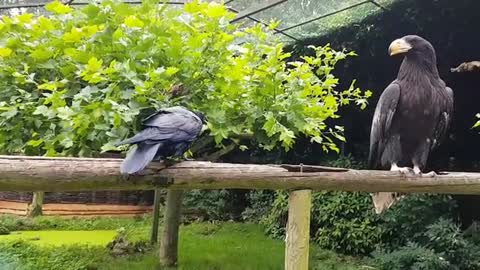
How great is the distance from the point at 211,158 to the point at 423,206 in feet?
7.27

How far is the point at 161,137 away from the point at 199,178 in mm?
220

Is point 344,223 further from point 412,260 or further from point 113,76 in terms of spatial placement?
point 113,76

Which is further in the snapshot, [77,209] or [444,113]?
[77,209]

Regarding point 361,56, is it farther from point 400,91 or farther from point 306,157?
point 400,91

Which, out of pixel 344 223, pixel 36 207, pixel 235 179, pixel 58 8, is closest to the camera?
pixel 235 179

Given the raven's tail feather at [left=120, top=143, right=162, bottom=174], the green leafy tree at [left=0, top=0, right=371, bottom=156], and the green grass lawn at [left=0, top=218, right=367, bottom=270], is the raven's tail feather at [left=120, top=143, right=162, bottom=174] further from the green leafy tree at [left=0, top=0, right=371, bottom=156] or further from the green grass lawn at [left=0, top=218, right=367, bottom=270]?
the green grass lawn at [left=0, top=218, right=367, bottom=270]

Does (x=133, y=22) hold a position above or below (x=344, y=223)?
above

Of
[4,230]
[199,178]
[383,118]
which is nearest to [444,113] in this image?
[383,118]

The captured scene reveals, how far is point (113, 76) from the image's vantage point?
2.10 metres

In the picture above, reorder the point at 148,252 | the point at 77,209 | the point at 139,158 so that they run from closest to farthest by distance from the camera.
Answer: the point at 139,158
the point at 148,252
the point at 77,209

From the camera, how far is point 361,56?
234 inches

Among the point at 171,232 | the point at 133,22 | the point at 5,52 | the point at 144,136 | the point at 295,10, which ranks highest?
the point at 295,10

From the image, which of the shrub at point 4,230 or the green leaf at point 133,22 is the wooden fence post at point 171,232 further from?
the shrub at point 4,230

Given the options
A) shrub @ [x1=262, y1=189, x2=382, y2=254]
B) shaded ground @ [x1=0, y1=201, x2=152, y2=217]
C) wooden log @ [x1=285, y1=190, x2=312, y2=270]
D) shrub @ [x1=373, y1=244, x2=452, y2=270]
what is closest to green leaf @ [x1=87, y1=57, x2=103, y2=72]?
wooden log @ [x1=285, y1=190, x2=312, y2=270]
